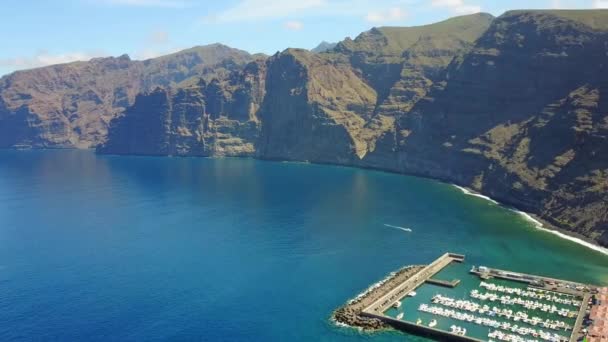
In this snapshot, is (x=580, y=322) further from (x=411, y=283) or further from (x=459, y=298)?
(x=411, y=283)

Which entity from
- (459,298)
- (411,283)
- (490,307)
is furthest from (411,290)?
(490,307)

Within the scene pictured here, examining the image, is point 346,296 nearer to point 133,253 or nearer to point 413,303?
point 413,303

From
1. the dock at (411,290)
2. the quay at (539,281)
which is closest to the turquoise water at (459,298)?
the dock at (411,290)

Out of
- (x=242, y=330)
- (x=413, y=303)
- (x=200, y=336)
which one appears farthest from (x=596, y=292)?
(x=200, y=336)

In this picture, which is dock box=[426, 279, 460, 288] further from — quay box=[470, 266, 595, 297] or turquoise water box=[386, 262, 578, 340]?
quay box=[470, 266, 595, 297]

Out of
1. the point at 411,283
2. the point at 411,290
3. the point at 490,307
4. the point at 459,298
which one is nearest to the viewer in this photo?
the point at 490,307

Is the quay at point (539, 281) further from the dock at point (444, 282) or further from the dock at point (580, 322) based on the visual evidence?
the dock at point (444, 282)
